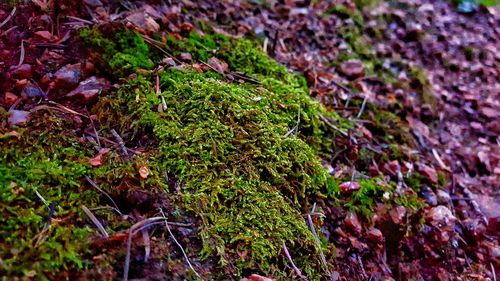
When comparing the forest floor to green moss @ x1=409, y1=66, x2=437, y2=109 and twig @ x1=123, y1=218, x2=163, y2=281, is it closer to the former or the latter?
twig @ x1=123, y1=218, x2=163, y2=281

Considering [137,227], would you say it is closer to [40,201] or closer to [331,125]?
[40,201]

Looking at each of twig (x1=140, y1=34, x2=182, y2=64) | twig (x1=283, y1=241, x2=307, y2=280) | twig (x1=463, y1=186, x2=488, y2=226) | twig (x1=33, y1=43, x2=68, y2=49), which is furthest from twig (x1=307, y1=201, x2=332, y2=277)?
twig (x1=33, y1=43, x2=68, y2=49)

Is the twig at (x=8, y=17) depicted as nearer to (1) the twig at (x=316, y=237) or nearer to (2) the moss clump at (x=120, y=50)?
(2) the moss clump at (x=120, y=50)

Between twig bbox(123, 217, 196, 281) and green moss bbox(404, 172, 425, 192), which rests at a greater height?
twig bbox(123, 217, 196, 281)

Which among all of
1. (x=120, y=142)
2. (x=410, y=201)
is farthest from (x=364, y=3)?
(x=120, y=142)

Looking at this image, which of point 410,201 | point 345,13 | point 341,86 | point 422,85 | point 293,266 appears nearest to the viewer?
point 293,266

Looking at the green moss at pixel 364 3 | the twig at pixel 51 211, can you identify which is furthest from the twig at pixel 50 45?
the green moss at pixel 364 3

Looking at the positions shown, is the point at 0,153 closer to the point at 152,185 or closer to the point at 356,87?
the point at 152,185

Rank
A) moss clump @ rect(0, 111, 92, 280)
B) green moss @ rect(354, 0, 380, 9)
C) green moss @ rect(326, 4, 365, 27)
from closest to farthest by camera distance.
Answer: moss clump @ rect(0, 111, 92, 280), green moss @ rect(326, 4, 365, 27), green moss @ rect(354, 0, 380, 9)

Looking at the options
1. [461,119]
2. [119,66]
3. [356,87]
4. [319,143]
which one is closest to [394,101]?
[356,87]
